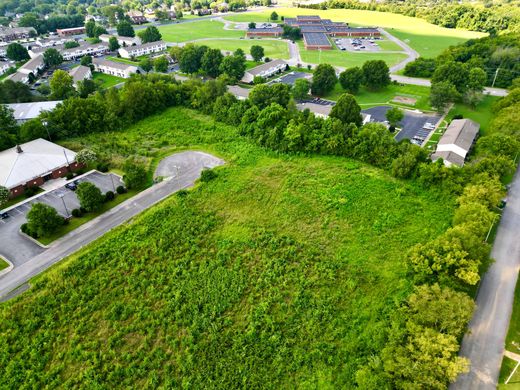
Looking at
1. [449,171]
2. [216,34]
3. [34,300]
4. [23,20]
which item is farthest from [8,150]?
[23,20]

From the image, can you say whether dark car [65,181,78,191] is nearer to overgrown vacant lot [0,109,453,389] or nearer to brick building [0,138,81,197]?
brick building [0,138,81,197]

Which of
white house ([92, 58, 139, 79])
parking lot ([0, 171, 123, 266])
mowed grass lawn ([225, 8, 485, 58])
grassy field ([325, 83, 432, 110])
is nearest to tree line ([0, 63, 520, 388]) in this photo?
grassy field ([325, 83, 432, 110])

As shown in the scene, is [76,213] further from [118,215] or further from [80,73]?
[80,73]

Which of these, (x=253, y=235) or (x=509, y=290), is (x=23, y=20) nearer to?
(x=253, y=235)

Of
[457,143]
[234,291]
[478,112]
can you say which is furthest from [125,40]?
[234,291]

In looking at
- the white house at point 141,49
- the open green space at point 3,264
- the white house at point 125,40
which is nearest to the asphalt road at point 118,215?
the open green space at point 3,264
